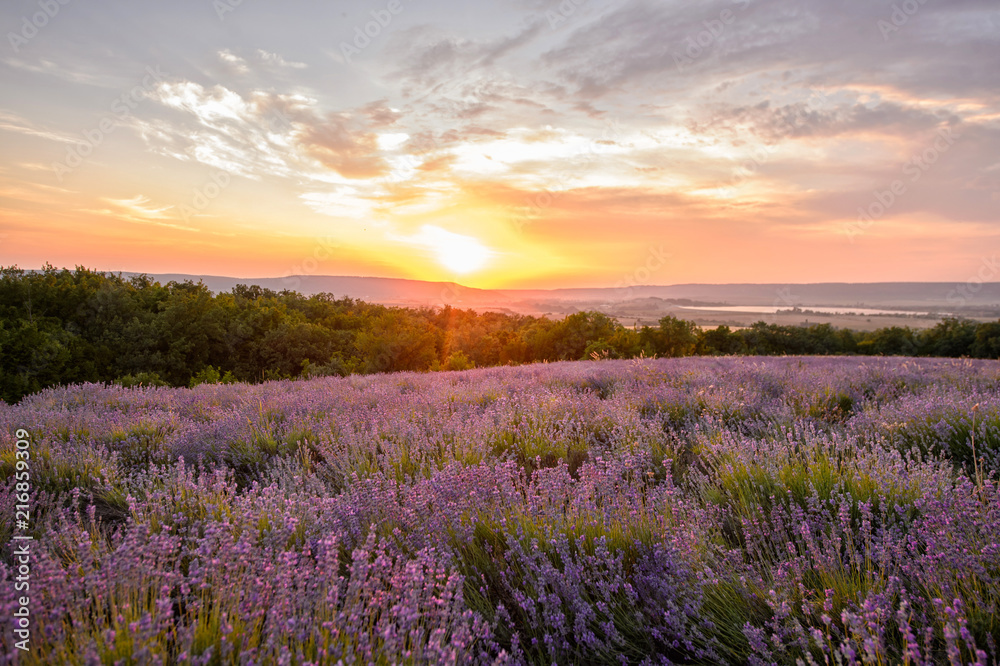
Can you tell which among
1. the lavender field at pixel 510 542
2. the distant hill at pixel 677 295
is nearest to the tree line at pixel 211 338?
the lavender field at pixel 510 542

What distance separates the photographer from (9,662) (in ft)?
3.99

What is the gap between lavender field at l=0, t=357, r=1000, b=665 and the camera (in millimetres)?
1450

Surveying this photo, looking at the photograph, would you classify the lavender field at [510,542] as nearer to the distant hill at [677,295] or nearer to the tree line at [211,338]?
the tree line at [211,338]

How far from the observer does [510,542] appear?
6.81 feet

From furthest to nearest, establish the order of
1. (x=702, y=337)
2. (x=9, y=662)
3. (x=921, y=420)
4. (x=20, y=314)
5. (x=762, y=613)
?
(x=702, y=337) < (x=20, y=314) < (x=921, y=420) < (x=762, y=613) < (x=9, y=662)

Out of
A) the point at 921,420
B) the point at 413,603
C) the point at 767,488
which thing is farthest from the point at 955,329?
the point at 413,603

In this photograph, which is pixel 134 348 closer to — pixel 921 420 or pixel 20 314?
pixel 20 314

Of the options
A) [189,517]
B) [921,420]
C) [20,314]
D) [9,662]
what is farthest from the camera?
[20,314]

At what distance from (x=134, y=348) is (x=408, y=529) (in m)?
15.0

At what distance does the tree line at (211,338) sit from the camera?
11.0m

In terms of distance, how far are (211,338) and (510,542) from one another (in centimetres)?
1721

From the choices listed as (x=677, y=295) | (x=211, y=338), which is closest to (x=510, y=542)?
(x=211, y=338)

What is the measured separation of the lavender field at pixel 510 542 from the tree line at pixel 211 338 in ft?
18.3

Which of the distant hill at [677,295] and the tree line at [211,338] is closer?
the tree line at [211,338]
